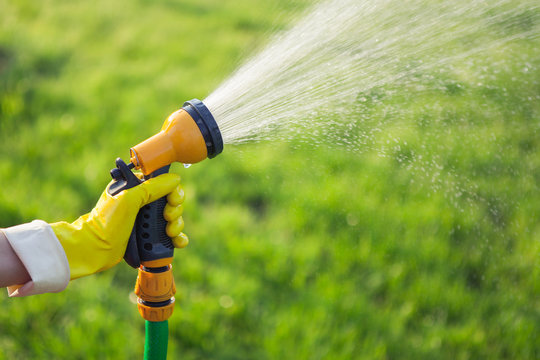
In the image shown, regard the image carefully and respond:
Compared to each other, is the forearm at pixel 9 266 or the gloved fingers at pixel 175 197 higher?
the forearm at pixel 9 266

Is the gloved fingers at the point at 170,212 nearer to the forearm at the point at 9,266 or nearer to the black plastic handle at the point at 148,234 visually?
the black plastic handle at the point at 148,234

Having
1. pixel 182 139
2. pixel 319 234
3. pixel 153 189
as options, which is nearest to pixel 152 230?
pixel 153 189

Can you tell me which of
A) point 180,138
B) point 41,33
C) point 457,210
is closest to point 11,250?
point 180,138

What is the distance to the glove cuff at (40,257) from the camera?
1.26 metres

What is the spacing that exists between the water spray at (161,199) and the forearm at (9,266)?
0.88ft

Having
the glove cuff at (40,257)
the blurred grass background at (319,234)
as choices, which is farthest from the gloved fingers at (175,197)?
the blurred grass background at (319,234)

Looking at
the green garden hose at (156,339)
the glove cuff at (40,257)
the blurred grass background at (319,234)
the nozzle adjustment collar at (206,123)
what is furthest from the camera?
the blurred grass background at (319,234)

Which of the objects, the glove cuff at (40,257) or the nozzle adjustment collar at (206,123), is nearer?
the glove cuff at (40,257)

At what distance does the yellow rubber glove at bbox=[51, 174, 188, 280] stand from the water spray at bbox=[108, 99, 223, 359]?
0.12 feet

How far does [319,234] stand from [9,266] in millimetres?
1701

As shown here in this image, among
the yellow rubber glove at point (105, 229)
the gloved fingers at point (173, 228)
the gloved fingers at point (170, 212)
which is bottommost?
the gloved fingers at point (173, 228)

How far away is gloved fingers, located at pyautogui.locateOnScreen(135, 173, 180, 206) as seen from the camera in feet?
4.40

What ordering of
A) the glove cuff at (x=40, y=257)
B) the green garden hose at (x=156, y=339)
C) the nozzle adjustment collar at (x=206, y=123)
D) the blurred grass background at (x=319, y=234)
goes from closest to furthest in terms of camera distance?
1. the glove cuff at (x=40, y=257)
2. the nozzle adjustment collar at (x=206, y=123)
3. the green garden hose at (x=156, y=339)
4. the blurred grass background at (x=319, y=234)

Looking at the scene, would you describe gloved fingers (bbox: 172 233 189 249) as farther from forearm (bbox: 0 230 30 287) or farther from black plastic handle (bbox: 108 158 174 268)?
forearm (bbox: 0 230 30 287)
